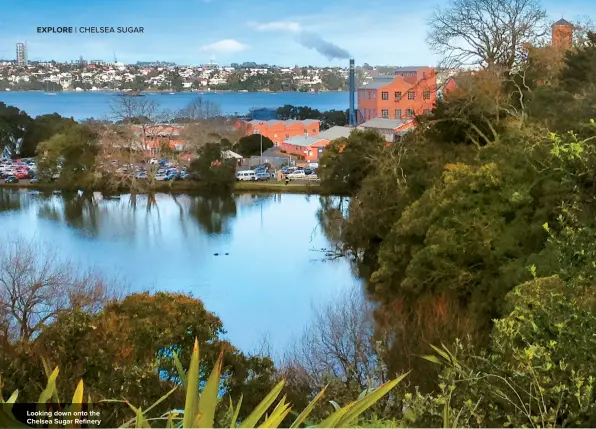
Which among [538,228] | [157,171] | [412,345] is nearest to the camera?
[412,345]

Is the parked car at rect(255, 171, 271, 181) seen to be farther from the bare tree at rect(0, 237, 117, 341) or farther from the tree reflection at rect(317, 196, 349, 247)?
the bare tree at rect(0, 237, 117, 341)

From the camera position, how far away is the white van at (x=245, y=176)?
16188 millimetres

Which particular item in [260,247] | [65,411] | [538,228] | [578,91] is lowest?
[260,247]

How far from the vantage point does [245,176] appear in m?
16.3

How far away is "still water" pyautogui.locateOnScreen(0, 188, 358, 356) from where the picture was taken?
7.03 meters

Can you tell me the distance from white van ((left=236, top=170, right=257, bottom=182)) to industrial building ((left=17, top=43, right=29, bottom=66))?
6337 mm

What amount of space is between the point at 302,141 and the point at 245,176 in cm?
445

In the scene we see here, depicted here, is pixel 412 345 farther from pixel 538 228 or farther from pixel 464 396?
pixel 464 396

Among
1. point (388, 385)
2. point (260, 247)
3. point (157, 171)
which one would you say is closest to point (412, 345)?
point (388, 385)

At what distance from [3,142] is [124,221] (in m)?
7.98

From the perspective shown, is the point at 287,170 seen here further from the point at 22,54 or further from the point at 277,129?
the point at 22,54

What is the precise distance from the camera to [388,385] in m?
0.94

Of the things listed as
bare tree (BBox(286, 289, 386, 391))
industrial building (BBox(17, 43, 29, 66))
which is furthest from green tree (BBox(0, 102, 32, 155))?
bare tree (BBox(286, 289, 386, 391))

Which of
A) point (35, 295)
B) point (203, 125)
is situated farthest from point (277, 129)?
point (35, 295)
